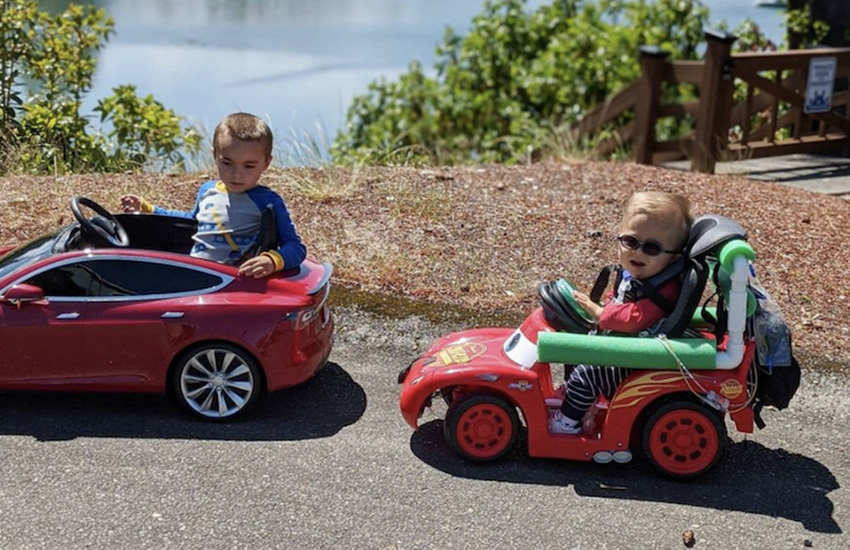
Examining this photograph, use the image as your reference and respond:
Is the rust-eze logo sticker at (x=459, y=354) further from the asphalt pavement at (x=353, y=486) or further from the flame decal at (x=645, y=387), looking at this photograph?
the flame decal at (x=645, y=387)

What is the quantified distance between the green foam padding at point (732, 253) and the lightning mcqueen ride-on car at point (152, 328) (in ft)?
6.96

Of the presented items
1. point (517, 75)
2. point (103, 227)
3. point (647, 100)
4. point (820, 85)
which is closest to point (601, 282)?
point (103, 227)

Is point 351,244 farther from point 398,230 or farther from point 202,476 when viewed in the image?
point 202,476

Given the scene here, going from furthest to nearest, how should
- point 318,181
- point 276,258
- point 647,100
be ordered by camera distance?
point 647,100
point 318,181
point 276,258

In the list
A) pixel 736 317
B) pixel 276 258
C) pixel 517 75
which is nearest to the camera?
pixel 736 317

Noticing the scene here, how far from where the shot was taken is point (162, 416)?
5496 millimetres

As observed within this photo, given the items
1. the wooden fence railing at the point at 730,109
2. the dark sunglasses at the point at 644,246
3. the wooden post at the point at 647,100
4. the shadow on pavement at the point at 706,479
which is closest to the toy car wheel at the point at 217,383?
the shadow on pavement at the point at 706,479

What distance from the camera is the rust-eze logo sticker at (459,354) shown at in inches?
201

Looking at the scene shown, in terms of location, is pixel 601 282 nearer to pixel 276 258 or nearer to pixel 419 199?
pixel 276 258

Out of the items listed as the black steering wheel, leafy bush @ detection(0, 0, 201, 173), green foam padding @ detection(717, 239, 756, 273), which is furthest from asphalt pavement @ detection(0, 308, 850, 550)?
leafy bush @ detection(0, 0, 201, 173)

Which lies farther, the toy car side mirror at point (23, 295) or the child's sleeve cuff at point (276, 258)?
the child's sleeve cuff at point (276, 258)

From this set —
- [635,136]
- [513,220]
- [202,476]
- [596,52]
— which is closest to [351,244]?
[513,220]

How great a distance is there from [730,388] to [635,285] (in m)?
0.65

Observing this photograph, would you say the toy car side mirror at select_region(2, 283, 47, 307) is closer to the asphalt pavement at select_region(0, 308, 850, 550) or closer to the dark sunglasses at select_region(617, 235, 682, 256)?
the asphalt pavement at select_region(0, 308, 850, 550)
